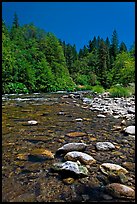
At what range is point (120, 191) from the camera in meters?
1.79

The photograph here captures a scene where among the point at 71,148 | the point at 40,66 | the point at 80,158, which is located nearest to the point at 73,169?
the point at 80,158

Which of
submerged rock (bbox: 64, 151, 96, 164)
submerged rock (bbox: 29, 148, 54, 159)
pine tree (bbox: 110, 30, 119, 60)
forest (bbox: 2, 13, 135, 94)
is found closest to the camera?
submerged rock (bbox: 64, 151, 96, 164)

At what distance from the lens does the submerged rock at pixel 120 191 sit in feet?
5.74

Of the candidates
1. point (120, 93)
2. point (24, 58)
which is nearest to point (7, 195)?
point (120, 93)

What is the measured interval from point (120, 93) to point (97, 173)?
12.6m

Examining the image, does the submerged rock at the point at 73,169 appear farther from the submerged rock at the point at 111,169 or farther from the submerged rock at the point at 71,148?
the submerged rock at the point at 71,148

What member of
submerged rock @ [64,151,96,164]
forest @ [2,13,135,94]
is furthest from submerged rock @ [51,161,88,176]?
forest @ [2,13,135,94]

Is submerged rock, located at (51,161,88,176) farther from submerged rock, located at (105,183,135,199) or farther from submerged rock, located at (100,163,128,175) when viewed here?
submerged rock, located at (105,183,135,199)

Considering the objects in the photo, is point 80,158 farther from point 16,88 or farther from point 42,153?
point 16,88

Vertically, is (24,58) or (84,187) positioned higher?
(24,58)

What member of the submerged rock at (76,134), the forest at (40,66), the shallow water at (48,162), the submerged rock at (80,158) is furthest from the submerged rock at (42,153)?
the forest at (40,66)

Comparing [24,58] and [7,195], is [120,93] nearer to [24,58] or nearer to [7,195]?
[7,195]

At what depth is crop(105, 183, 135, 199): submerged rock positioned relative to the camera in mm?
1748

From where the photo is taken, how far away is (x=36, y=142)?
11.1 ft
